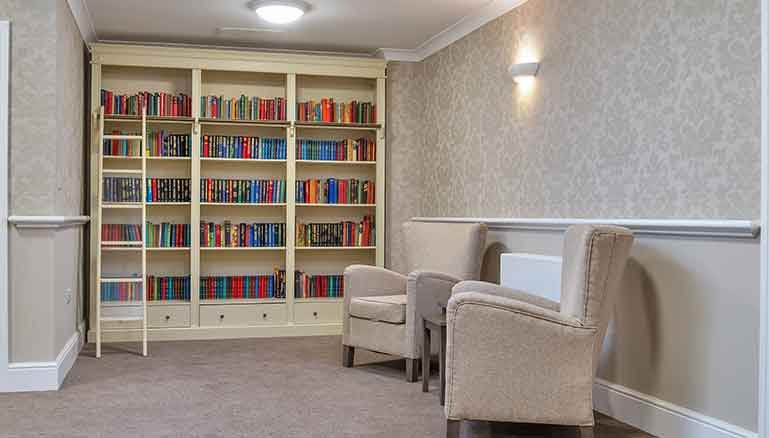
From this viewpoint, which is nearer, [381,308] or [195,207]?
[381,308]

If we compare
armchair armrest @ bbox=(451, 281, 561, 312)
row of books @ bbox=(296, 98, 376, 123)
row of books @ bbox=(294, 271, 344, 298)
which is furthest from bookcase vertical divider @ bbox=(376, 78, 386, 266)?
armchair armrest @ bbox=(451, 281, 561, 312)

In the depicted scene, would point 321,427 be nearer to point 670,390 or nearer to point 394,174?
point 670,390

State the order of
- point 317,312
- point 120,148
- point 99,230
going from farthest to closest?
point 317,312, point 120,148, point 99,230

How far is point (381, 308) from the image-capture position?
195 inches

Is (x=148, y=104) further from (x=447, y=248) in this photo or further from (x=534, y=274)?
(x=534, y=274)

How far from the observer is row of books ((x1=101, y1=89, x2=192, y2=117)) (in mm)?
6375

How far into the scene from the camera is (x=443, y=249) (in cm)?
539

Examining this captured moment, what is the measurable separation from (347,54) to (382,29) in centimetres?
93

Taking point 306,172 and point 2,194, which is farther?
point 306,172

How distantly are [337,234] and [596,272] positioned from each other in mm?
3884

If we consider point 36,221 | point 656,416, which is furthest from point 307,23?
point 656,416

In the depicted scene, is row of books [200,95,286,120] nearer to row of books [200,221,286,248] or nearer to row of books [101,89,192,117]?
row of books [101,89,192,117]

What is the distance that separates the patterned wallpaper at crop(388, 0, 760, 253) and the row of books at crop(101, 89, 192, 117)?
2111 millimetres

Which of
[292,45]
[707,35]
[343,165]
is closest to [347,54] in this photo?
[292,45]
